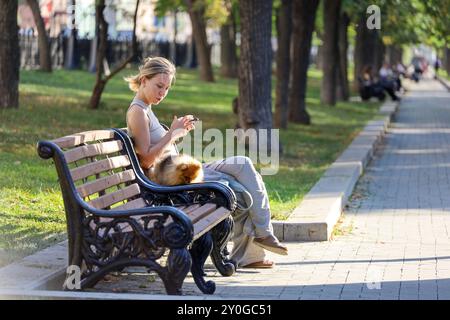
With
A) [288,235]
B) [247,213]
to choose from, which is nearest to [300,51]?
[288,235]

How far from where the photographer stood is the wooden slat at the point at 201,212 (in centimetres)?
757

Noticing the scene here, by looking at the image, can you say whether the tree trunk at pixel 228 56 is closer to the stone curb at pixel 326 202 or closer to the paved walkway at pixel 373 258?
the stone curb at pixel 326 202

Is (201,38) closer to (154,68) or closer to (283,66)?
(283,66)

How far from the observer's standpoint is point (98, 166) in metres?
7.65

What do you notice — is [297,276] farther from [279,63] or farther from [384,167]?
[279,63]

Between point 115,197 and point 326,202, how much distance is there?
416 centimetres

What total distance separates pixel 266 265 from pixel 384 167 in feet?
31.5

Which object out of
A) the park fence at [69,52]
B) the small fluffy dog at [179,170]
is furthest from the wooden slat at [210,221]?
the park fence at [69,52]

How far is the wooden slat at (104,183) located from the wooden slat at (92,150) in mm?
173

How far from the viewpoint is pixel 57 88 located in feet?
83.9

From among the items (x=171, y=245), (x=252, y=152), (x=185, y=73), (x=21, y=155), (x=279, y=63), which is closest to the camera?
(x=171, y=245)

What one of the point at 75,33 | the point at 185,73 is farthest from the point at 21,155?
the point at 185,73

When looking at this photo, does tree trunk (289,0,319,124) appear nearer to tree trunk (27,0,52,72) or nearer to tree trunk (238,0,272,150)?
tree trunk (238,0,272,150)

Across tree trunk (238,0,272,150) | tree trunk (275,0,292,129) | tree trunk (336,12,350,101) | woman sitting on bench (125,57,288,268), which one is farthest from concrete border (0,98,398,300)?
tree trunk (336,12,350,101)
